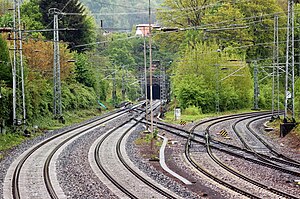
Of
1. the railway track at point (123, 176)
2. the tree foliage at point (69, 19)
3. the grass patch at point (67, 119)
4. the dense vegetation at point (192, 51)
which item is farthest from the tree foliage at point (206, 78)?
the railway track at point (123, 176)

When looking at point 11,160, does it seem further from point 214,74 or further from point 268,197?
point 214,74

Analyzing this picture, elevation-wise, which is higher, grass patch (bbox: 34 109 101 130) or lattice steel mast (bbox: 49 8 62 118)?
lattice steel mast (bbox: 49 8 62 118)

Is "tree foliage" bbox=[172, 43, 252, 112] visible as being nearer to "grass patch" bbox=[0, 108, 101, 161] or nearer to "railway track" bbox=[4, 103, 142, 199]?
"grass patch" bbox=[0, 108, 101, 161]

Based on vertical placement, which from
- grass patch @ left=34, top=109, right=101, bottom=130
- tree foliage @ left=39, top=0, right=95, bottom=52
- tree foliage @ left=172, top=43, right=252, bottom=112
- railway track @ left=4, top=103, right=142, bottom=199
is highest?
tree foliage @ left=39, top=0, right=95, bottom=52

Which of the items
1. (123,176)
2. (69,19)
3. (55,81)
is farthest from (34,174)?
(69,19)

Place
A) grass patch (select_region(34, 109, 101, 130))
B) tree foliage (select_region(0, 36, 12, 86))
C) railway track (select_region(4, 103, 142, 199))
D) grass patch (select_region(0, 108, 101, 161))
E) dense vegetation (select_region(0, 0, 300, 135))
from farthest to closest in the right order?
dense vegetation (select_region(0, 0, 300, 135)) < grass patch (select_region(34, 109, 101, 130)) < tree foliage (select_region(0, 36, 12, 86)) < grass patch (select_region(0, 108, 101, 161)) < railway track (select_region(4, 103, 142, 199))

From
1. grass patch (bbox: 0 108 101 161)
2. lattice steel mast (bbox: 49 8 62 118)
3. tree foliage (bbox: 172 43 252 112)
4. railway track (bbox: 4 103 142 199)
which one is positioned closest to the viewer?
railway track (bbox: 4 103 142 199)

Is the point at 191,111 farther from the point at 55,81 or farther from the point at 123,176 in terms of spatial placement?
the point at 123,176

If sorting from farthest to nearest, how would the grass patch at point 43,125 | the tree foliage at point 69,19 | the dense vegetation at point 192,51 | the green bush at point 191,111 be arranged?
the tree foliage at point 69,19, the green bush at point 191,111, the dense vegetation at point 192,51, the grass patch at point 43,125

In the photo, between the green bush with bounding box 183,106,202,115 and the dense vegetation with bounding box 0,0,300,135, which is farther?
the green bush with bounding box 183,106,202,115

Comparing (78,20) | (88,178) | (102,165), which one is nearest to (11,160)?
(102,165)

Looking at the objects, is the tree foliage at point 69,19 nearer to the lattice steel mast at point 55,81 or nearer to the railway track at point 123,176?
the lattice steel mast at point 55,81

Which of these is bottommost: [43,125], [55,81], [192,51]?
[43,125]

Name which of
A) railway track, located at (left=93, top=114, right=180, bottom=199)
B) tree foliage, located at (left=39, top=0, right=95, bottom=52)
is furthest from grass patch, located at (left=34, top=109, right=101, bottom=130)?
railway track, located at (left=93, top=114, right=180, bottom=199)
